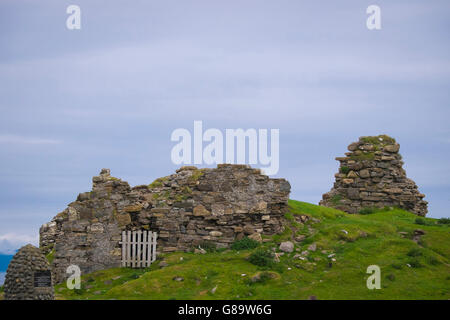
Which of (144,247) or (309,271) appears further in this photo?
(144,247)

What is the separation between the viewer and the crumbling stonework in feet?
86.8

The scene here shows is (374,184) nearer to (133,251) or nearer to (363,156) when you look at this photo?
(363,156)

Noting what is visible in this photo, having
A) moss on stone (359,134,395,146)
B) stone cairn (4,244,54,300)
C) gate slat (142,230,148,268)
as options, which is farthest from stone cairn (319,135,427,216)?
stone cairn (4,244,54,300)

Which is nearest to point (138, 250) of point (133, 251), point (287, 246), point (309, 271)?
point (133, 251)

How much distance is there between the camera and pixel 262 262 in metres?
24.4

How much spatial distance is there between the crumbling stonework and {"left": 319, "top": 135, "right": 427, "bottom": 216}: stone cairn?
945cm

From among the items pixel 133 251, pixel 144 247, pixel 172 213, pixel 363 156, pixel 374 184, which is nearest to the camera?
pixel 133 251

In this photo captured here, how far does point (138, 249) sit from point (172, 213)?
8.69ft

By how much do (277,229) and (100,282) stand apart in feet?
31.8

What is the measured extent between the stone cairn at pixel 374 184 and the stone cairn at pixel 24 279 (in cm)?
2194

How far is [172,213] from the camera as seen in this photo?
2795cm

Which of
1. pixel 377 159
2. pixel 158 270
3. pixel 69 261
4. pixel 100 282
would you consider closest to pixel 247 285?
pixel 158 270

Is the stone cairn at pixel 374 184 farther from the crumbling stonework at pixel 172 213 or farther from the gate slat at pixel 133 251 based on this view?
the gate slat at pixel 133 251

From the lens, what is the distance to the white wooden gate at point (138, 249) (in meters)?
26.7
